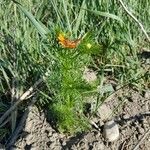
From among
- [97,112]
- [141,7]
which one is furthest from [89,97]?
[141,7]

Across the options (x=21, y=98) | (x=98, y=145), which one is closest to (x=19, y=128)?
(x=21, y=98)

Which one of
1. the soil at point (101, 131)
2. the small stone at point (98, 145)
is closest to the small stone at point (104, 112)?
the soil at point (101, 131)

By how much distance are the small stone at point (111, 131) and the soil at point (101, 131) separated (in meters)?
0.02

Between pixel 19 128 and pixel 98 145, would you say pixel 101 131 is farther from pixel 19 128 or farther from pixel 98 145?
pixel 19 128

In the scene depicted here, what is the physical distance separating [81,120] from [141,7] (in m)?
0.67

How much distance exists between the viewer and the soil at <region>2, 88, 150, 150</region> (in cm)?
168

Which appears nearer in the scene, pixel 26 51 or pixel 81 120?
pixel 81 120

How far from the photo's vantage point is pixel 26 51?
1.83 m

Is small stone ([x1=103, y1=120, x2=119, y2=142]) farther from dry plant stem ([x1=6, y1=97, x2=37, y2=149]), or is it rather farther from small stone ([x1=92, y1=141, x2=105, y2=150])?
dry plant stem ([x1=6, y1=97, x2=37, y2=149])

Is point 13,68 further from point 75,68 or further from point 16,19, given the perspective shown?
point 75,68

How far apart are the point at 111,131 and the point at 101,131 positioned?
5cm

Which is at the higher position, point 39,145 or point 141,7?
point 141,7

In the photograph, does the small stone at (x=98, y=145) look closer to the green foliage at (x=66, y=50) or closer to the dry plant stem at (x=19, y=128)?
the green foliage at (x=66, y=50)

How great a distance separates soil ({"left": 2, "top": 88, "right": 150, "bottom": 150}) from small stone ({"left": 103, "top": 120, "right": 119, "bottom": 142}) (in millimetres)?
16
